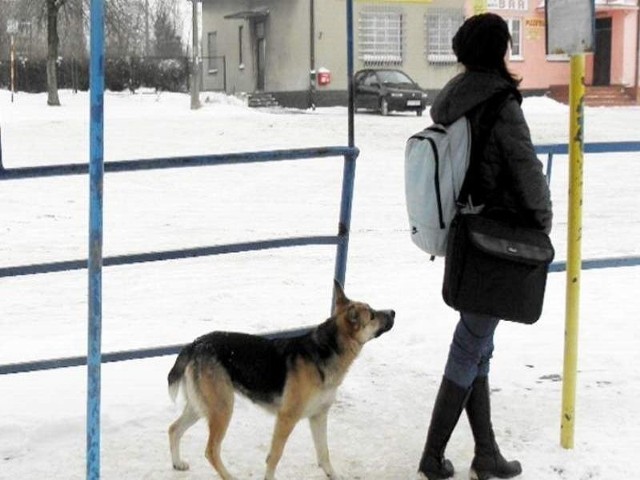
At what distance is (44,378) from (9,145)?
626 inches

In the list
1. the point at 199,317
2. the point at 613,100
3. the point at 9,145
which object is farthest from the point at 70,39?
the point at 199,317

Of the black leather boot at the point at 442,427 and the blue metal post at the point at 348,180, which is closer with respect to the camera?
the black leather boot at the point at 442,427

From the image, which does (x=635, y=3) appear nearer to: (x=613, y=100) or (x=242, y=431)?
(x=613, y=100)

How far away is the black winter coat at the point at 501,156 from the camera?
3.39 m

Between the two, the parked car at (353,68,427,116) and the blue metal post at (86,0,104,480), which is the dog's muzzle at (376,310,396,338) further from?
the parked car at (353,68,427,116)

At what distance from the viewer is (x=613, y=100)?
117 ft

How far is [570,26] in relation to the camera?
3.88 m

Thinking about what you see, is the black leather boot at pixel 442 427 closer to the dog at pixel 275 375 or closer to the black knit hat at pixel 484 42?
the dog at pixel 275 375

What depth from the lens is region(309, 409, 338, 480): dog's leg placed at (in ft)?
12.9

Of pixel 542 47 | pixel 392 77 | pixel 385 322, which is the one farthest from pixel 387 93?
pixel 385 322

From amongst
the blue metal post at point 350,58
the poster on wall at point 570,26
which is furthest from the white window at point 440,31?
the poster on wall at point 570,26

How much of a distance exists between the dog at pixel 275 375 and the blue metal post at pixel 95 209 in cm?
77

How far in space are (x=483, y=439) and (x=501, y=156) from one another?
3.90ft

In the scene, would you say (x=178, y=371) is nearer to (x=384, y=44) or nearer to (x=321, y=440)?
(x=321, y=440)
